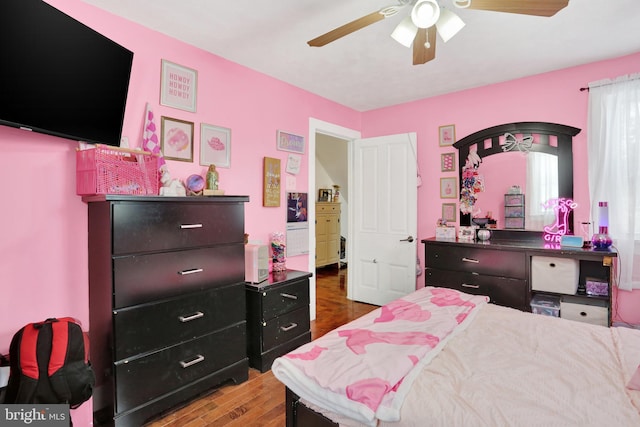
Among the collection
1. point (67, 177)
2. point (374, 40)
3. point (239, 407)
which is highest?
point (374, 40)

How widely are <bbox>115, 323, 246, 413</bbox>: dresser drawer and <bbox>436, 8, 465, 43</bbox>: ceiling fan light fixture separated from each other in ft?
7.34

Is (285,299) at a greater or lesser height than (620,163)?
lesser

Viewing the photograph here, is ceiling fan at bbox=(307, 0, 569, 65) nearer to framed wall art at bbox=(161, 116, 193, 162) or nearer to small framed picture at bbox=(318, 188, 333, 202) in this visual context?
framed wall art at bbox=(161, 116, 193, 162)

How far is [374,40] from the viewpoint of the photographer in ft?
7.98

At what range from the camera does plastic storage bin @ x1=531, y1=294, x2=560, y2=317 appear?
2.68 meters

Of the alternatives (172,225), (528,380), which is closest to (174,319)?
(172,225)

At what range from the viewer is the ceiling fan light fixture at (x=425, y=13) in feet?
5.24

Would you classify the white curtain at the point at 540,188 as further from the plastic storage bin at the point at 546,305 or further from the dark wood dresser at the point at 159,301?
the dark wood dresser at the point at 159,301

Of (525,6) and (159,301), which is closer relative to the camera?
(525,6)

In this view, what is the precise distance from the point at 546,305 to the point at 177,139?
3237 millimetres

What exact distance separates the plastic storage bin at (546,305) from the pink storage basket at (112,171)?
121 inches

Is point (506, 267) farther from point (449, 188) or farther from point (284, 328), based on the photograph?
point (284, 328)

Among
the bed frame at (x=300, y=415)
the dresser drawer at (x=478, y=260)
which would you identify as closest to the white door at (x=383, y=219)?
the dresser drawer at (x=478, y=260)

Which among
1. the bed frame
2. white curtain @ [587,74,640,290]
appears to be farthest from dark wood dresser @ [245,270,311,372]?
white curtain @ [587,74,640,290]
